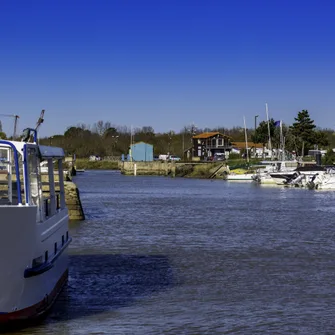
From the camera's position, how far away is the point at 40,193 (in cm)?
1216

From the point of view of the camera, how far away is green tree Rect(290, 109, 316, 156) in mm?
123125

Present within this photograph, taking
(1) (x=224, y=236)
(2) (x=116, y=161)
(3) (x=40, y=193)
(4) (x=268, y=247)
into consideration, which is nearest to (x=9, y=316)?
(3) (x=40, y=193)

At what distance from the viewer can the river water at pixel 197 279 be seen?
12.4 m

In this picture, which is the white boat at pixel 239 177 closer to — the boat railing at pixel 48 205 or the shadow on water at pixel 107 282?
the shadow on water at pixel 107 282

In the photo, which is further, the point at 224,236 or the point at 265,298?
the point at 224,236

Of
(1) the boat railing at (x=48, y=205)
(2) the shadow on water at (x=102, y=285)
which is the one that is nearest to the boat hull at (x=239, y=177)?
(2) the shadow on water at (x=102, y=285)

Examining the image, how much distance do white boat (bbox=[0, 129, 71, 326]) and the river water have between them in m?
0.73

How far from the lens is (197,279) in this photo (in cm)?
1688

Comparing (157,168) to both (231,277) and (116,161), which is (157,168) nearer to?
(116,161)

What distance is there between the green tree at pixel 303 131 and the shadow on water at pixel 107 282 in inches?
4152

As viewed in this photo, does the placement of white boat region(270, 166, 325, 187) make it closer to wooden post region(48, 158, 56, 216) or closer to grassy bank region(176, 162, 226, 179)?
grassy bank region(176, 162, 226, 179)

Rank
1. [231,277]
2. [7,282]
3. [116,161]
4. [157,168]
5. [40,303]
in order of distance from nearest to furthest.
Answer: [7,282]
[40,303]
[231,277]
[157,168]
[116,161]

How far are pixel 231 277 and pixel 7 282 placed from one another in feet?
26.8

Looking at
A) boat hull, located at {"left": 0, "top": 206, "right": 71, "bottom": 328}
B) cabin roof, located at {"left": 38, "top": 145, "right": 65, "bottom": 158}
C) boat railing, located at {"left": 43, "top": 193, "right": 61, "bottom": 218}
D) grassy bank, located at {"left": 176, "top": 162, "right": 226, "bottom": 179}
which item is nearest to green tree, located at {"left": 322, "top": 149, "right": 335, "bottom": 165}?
grassy bank, located at {"left": 176, "top": 162, "right": 226, "bottom": 179}
